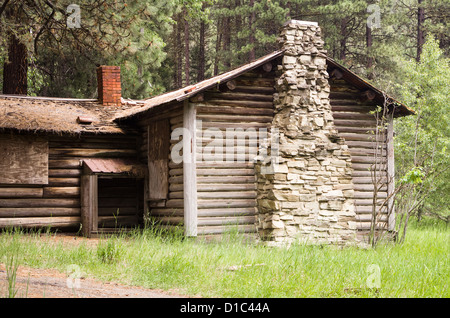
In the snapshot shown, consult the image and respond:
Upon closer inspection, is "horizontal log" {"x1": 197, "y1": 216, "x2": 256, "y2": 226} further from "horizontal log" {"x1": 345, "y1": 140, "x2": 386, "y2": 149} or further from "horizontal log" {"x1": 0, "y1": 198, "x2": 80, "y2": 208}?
"horizontal log" {"x1": 0, "y1": 198, "x2": 80, "y2": 208}

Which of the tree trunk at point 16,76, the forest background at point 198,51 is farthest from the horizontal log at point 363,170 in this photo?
the tree trunk at point 16,76

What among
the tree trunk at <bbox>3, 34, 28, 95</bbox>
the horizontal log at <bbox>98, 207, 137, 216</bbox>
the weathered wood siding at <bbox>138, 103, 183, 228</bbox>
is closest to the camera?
the weathered wood siding at <bbox>138, 103, 183, 228</bbox>

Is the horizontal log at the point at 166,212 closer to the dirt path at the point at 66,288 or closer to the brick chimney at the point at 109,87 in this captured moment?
the brick chimney at the point at 109,87

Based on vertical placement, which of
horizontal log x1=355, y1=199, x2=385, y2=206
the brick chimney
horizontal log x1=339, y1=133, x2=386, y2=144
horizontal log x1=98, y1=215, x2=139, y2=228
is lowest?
horizontal log x1=98, y1=215, x2=139, y2=228

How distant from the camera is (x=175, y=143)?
48.2ft

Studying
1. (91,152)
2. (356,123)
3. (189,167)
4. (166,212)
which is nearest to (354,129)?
(356,123)

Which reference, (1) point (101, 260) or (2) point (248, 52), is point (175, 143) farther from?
(2) point (248, 52)

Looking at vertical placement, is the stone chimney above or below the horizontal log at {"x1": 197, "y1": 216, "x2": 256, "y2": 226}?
above

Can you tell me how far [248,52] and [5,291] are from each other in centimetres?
2462

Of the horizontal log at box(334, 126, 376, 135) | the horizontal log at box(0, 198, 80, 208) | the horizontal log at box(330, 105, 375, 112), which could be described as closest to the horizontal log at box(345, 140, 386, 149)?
the horizontal log at box(334, 126, 376, 135)

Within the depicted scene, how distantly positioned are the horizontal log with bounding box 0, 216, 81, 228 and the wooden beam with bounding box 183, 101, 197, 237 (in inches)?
157

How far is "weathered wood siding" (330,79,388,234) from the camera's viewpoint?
A: 15656 millimetres

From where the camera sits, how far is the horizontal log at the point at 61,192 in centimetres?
1597

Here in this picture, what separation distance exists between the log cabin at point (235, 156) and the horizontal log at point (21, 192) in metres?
0.03
